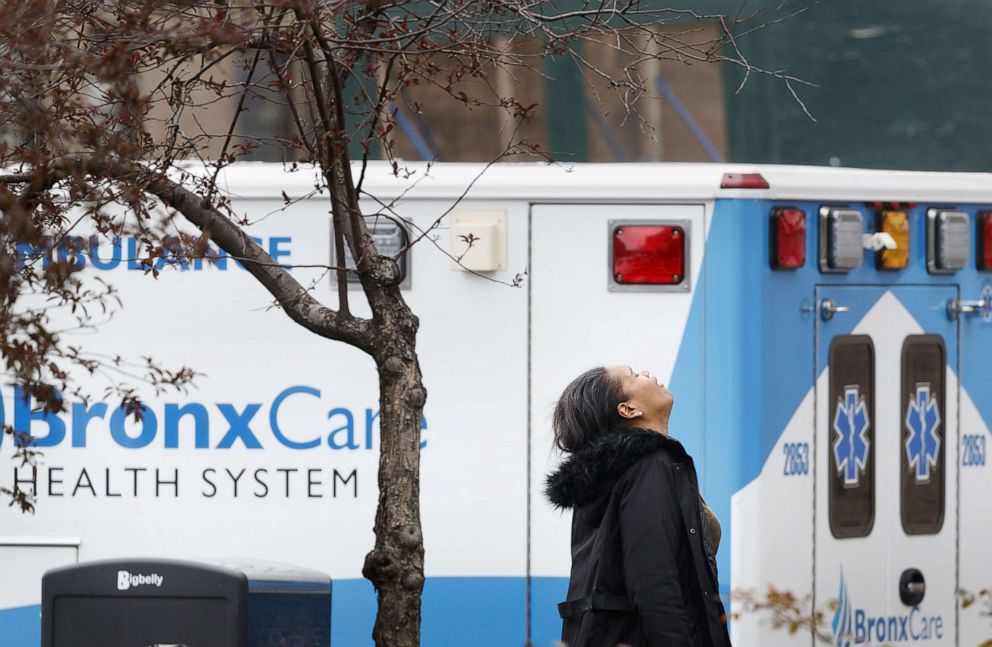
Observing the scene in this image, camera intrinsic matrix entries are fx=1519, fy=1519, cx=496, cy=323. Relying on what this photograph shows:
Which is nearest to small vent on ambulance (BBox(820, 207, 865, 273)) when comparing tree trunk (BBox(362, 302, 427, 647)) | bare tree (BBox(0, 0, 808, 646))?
bare tree (BBox(0, 0, 808, 646))

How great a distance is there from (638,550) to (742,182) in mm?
1417

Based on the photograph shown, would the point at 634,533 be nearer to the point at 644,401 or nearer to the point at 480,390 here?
the point at 644,401

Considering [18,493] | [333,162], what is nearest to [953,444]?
[333,162]

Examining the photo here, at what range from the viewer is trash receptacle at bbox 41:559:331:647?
3.68 meters

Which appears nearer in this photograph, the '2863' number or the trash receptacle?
the trash receptacle

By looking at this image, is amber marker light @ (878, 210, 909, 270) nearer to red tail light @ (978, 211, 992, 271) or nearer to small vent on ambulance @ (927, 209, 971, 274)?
small vent on ambulance @ (927, 209, 971, 274)

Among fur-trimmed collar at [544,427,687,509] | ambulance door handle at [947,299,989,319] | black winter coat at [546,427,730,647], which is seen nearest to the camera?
black winter coat at [546,427,730,647]

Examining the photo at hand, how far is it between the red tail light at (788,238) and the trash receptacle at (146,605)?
1.78 m

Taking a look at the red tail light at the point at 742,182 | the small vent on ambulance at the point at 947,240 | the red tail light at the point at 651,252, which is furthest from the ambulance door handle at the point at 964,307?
the red tail light at the point at 651,252

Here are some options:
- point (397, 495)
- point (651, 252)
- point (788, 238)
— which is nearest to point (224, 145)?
point (397, 495)

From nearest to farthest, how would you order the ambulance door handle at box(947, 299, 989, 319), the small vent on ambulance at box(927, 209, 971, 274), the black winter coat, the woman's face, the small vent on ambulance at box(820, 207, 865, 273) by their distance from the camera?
the black winter coat
the woman's face
the small vent on ambulance at box(820, 207, 865, 273)
the small vent on ambulance at box(927, 209, 971, 274)
the ambulance door handle at box(947, 299, 989, 319)

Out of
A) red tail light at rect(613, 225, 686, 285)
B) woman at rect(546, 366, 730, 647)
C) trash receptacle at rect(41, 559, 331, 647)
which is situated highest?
red tail light at rect(613, 225, 686, 285)

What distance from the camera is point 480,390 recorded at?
447 cm

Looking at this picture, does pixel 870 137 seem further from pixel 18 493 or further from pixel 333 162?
pixel 18 493
